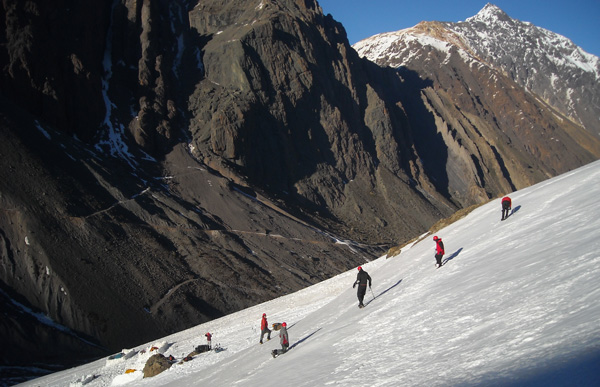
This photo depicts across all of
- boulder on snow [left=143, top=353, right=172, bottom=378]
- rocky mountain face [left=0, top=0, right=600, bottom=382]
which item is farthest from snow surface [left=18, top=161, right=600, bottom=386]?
rocky mountain face [left=0, top=0, right=600, bottom=382]

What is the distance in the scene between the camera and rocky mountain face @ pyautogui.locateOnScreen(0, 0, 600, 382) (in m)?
45.4

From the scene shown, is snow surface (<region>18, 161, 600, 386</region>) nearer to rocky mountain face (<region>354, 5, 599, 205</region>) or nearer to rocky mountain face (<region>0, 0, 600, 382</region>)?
rocky mountain face (<region>0, 0, 600, 382</region>)

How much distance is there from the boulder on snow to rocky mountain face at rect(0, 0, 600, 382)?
901 inches

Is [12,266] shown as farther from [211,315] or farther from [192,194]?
[192,194]

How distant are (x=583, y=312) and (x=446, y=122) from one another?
481 ft

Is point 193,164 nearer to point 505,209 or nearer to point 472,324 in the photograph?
point 505,209

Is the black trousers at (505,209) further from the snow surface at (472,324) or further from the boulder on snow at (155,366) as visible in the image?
the boulder on snow at (155,366)

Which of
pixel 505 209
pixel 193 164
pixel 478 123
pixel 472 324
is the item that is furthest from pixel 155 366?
pixel 478 123

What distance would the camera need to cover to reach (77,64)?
72750mm

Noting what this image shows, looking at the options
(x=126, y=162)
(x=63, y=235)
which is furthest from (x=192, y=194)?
(x=63, y=235)

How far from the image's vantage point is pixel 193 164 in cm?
7606

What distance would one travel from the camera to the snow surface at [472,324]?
6027 millimetres

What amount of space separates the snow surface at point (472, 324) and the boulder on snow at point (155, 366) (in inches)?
17.7

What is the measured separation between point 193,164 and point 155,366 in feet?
195
